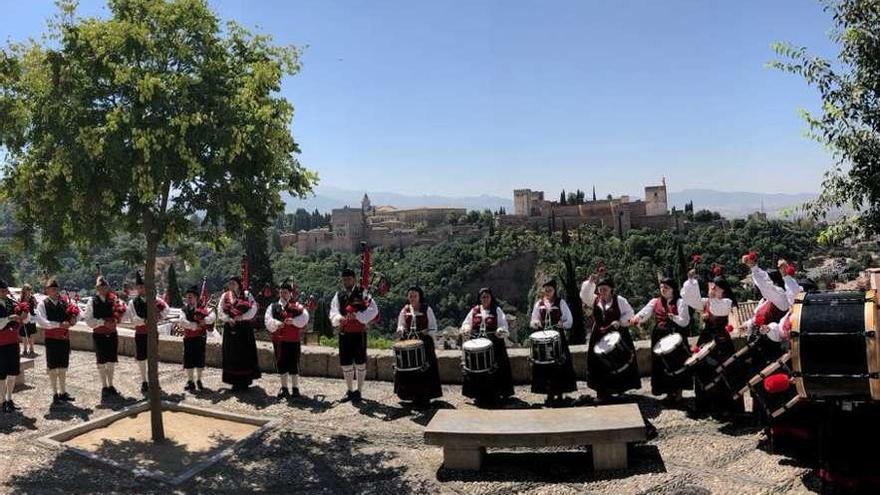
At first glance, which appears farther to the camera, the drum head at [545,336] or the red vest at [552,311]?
the red vest at [552,311]

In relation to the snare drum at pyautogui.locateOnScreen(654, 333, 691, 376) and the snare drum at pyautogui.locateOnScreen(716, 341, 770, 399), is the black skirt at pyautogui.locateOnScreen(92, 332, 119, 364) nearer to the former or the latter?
the snare drum at pyautogui.locateOnScreen(654, 333, 691, 376)

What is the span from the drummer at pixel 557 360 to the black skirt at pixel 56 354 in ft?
21.7

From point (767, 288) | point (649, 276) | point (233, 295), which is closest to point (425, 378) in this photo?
point (233, 295)

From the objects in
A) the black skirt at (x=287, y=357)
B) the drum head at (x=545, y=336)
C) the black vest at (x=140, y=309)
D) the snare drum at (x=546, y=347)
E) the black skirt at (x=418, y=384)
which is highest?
the black vest at (x=140, y=309)

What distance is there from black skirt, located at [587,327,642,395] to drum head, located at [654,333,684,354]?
1.28ft

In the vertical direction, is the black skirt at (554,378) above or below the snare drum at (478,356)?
below

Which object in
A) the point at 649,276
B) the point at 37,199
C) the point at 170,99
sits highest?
the point at 170,99

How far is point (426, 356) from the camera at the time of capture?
8758 millimetres

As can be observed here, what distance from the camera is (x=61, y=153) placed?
20.2 ft

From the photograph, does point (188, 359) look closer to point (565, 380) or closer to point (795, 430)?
point (565, 380)

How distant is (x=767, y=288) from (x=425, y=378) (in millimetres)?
4278

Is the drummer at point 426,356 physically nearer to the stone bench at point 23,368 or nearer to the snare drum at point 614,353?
the snare drum at point 614,353

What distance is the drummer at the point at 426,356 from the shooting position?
8672 mm

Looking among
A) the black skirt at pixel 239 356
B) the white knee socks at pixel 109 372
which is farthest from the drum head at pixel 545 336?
the white knee socks at pixel 109 372
